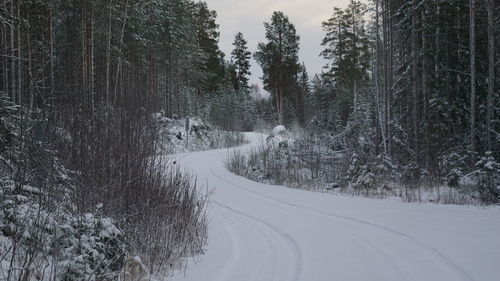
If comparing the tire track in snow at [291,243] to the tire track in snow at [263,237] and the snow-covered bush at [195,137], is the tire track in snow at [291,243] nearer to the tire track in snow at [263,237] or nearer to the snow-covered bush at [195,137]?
the tire track in snow at [263,237]

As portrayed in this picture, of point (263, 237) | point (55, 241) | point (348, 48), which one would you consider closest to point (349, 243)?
point (263, 237)

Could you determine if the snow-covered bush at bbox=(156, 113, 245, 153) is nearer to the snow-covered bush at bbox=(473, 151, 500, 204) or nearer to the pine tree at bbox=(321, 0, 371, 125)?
the pine tree at bbox=(321, 0, 371, 125)

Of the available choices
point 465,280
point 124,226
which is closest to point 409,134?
point 465,280

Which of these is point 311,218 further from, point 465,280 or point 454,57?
point 454,57

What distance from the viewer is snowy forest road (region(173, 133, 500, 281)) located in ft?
15.7

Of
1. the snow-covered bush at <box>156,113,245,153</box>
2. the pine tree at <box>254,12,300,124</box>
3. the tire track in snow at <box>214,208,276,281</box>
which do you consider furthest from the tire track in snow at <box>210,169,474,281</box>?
the pine tree at <box>254,12,300,124</box>

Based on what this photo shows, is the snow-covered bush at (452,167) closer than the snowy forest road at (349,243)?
No

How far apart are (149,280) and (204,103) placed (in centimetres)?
4790

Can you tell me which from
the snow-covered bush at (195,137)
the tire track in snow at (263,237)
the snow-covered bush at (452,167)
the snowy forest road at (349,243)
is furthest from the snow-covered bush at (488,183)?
the snow-covered bush at (195,137)

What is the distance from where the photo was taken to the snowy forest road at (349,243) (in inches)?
189

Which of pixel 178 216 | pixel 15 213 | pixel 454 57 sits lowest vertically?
pixel 178 216

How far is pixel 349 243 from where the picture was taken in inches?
248

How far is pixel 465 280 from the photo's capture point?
4.39m

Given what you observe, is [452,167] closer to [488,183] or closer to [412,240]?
[488,183]
